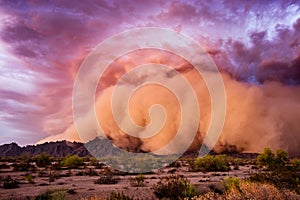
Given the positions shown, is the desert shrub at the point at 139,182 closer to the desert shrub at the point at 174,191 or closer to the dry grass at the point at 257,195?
the desert shrub at the point at 174,191

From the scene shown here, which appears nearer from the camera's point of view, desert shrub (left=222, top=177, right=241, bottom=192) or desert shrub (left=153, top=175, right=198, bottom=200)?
desert shrub (left=222, top=177, right=241, bottom=192)

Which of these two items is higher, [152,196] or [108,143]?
[108,143]

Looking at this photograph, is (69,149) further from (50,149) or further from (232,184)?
(232,184)

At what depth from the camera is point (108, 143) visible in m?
145

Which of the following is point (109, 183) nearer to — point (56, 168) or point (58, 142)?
point (56, 168)

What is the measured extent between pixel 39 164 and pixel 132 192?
3070 cm

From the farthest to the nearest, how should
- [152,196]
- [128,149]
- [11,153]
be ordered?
[11,153], [128,149], [152,196]

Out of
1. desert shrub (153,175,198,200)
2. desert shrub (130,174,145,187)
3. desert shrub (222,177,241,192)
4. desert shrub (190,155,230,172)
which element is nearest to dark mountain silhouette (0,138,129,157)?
desert shrub (190,155,230,172)

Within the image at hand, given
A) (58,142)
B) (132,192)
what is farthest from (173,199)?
(58,142)

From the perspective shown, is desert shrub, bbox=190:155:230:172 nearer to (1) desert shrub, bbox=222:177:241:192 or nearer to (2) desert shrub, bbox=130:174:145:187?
(2) desert shrub, bbox=130:174:145:187

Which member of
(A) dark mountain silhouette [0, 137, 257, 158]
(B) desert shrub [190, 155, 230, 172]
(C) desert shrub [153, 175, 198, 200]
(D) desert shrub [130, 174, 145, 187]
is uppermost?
(A) dark mountain silhouette [0, 137, 257, 158]

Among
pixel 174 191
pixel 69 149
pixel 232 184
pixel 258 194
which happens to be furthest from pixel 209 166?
pixel 69 149

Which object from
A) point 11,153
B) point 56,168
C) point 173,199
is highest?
point 11,153

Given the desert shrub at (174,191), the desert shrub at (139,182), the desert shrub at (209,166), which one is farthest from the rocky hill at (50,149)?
the desert shrub at (174,191)
